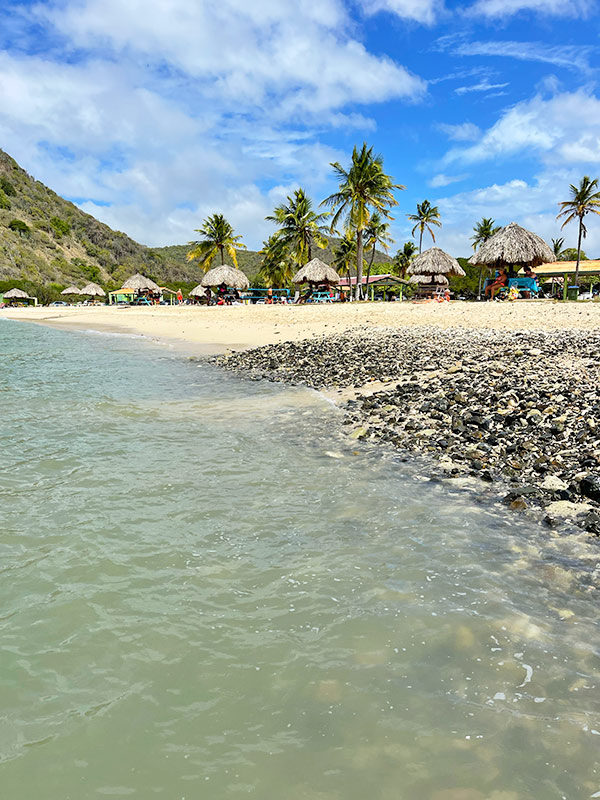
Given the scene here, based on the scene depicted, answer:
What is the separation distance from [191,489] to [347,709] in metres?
2.99

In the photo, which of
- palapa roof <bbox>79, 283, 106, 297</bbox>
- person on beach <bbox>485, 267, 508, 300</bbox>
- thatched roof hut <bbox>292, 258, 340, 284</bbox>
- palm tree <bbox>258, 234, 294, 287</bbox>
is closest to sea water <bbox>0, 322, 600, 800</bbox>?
person on beach <bbox>485, 267, 508, 300</bbox>

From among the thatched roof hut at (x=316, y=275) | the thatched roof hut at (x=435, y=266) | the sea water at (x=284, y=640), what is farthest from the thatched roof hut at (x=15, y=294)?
the sea water at (x=284, y=640)

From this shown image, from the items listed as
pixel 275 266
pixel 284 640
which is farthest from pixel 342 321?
pixel 275 266

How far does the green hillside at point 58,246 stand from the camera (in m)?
76.5

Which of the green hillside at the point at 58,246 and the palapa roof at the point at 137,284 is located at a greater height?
the green hillside at the point at 58,246

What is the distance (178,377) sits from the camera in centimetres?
1238

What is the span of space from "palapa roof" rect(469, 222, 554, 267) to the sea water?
1076 inches

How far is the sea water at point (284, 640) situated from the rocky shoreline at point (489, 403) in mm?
651

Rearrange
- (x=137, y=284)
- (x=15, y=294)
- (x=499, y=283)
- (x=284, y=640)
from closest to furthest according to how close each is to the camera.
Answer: (x=284, y=640) < (x=499, y=283) < (x=137, y=284) < (x=15, y=294)

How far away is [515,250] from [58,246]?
8061 centimetres

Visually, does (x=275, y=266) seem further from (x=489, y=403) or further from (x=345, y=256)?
(x=489, y=403)

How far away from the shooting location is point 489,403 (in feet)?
23.6

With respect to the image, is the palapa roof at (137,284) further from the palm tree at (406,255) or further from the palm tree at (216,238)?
the palm tree at (406,255)

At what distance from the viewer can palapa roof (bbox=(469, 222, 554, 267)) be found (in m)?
29.2
